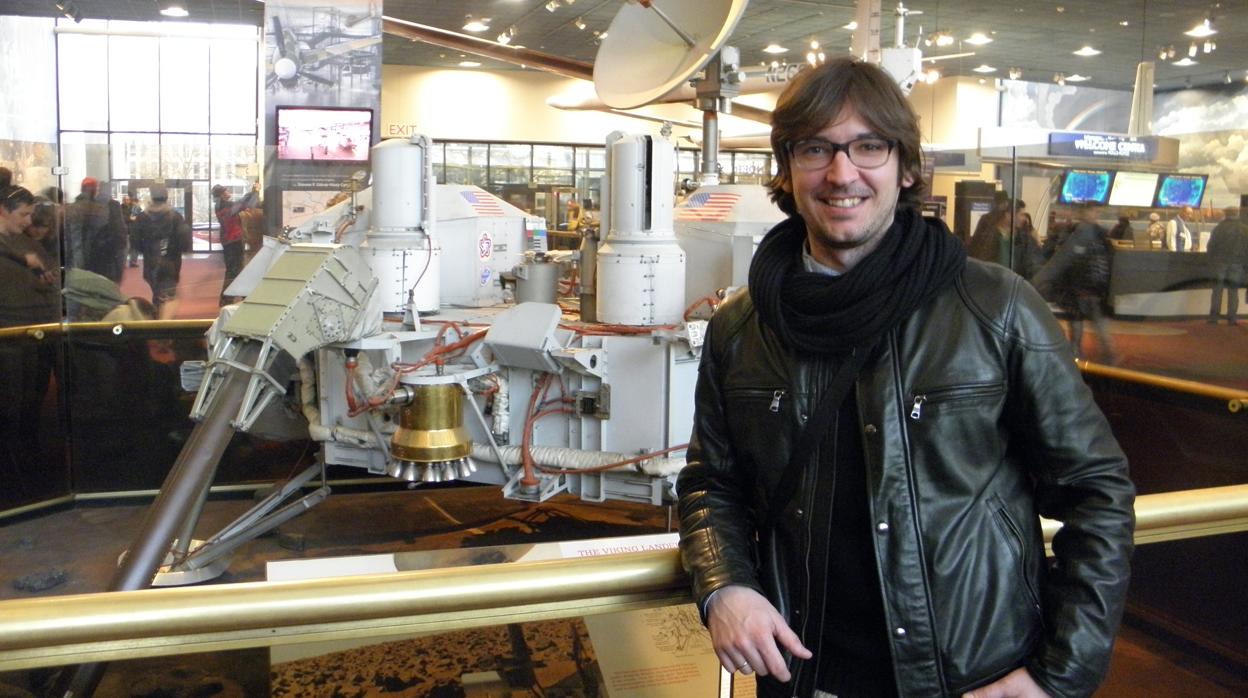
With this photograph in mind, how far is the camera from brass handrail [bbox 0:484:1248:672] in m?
1.58

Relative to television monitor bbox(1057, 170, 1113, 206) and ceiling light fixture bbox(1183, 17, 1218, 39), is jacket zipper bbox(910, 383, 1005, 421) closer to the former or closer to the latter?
television monitor bbox(1057, 170, 1113, 206)

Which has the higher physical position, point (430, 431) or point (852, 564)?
point (852, 564)

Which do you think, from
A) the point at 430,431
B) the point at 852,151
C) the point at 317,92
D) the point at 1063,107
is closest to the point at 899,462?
the point at 852,151

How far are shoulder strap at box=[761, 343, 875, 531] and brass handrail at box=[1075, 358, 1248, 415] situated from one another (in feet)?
14.5

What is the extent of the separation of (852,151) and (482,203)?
7.15 m

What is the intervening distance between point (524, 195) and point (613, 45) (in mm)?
14130

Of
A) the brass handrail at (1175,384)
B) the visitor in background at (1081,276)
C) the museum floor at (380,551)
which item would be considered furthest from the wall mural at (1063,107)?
the museum floor at (380,551)

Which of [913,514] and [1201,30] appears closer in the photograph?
[913,514]

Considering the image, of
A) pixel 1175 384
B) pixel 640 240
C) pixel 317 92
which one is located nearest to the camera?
pixel 1175 384

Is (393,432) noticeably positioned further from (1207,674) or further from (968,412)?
(968,412)

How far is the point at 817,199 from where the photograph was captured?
1702mm

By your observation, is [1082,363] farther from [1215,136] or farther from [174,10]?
[174,10]

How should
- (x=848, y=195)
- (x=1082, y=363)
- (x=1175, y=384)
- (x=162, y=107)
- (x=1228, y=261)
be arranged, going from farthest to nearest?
1. (x=162, y=107)
2. (x=1082, y=363)
3. (x=1228, y=261)
4. (x=1175, y=384)
5. (x=848, y=195)

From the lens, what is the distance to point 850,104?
167 centimetres
